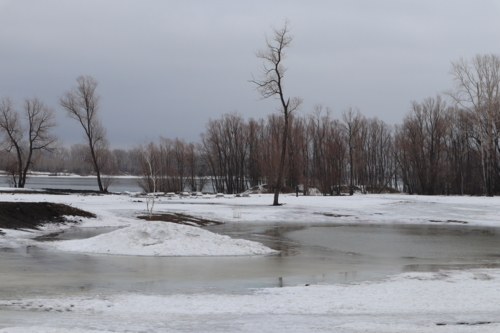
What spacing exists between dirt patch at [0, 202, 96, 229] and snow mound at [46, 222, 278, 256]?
4.84 m

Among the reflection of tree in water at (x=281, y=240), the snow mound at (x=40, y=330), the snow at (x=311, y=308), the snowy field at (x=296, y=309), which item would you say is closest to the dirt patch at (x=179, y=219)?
the reflection of tree in water at (x=281, y=240)

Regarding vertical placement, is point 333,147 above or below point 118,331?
above

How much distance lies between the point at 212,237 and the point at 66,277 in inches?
254

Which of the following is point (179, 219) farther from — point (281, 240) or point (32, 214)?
point (281, 240)

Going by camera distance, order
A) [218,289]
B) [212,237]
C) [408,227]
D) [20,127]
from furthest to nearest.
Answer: [20,127] < [408,227] < [212,237] < [218,289]

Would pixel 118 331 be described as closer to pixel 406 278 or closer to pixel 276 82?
pixel 406 278

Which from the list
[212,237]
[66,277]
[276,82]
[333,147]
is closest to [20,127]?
[276,82]

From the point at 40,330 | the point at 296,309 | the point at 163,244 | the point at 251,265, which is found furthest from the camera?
the point at 163,244

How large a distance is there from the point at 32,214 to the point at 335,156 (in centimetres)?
5087

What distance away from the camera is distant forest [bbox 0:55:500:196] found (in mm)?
65312

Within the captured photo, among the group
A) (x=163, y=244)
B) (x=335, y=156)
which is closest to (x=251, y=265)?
(x=163, y=244)

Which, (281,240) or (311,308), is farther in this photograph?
(281,240)

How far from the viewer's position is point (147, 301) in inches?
348

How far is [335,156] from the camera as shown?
225 ft
